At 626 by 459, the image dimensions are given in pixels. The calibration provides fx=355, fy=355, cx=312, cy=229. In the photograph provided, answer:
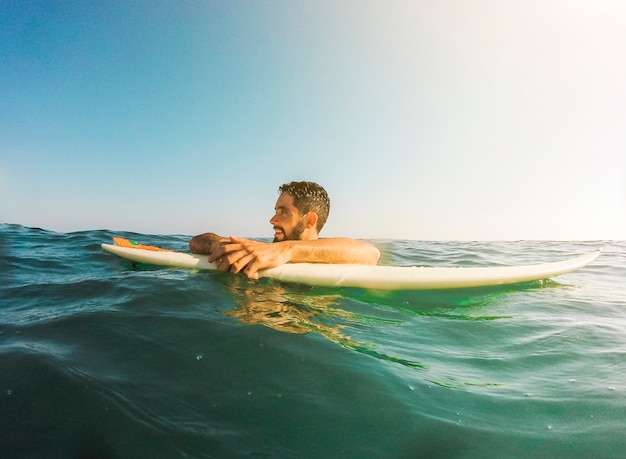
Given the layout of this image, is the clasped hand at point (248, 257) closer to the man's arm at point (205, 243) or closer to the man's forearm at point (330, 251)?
the man's forearm at point (330, 251)

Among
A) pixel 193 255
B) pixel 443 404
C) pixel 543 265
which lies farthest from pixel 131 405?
pixel 543 265

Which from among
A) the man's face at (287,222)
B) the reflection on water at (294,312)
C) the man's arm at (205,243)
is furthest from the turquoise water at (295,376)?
the man's face at (287,222)

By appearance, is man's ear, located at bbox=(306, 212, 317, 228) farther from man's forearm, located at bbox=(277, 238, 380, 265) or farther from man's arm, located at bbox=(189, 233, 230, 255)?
man's arm, located at bbox=(189, 233, 230, 255)

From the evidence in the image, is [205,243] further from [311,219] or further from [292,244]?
[311,219]

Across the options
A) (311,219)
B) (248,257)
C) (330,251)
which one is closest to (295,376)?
(248,257)

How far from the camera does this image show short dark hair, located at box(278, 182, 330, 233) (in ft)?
14.9

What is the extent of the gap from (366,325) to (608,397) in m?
1.50

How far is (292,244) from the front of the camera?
3.95 meters

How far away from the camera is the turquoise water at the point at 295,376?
1.43m

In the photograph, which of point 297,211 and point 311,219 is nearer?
point 297,211

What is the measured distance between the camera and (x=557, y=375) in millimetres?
2184

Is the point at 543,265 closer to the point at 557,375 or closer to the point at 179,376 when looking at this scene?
the point at 557,375

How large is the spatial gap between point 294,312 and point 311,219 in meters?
1.92

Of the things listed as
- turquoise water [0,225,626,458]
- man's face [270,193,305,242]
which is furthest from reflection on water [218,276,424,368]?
man's face [270,193,305,242]
